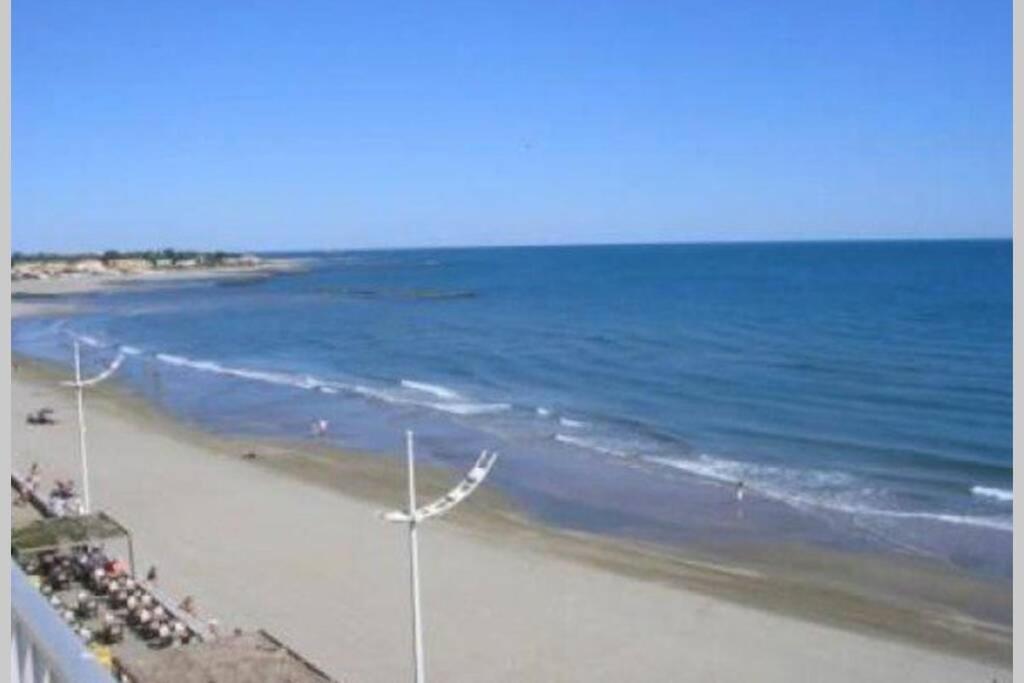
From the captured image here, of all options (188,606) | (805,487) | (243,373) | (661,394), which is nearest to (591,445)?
(805,487)

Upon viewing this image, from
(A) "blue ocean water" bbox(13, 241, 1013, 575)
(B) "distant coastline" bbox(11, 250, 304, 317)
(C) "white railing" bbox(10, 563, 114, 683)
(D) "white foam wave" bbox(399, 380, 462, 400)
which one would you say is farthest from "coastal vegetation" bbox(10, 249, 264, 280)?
(C) "white railing" bbox(10, 563, 114, 683)

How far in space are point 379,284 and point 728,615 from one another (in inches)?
4557

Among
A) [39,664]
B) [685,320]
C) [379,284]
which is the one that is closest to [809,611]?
[39,664]

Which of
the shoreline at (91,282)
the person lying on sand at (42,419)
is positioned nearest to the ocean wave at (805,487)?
the person lying on sand at (42,419)

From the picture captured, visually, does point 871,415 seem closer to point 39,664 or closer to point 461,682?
point 461,682

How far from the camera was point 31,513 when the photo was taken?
21188 millimetres

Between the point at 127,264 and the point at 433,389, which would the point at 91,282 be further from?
the point at 433,389

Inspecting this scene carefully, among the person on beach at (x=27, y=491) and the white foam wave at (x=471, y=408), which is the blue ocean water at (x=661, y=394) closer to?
the white foam wave at (x=471, y=408)

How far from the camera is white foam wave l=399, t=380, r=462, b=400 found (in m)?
41.5

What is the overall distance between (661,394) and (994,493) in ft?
53.3

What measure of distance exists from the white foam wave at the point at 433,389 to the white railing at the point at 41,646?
3853 cm

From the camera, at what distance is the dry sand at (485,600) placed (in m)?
15.5

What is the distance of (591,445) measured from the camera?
3164cm

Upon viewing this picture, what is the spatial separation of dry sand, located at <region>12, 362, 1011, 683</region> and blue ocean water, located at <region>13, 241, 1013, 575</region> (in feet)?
10.1
